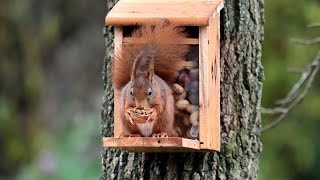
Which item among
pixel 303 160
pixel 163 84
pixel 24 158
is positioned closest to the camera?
pixel 163 84

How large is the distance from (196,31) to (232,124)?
40 centimetres

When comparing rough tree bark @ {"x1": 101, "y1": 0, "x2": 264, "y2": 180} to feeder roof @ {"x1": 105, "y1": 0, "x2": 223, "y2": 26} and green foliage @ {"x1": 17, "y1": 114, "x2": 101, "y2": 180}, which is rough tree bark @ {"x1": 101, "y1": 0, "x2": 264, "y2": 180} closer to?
feeder roof @ {"x1": 105, "y1": 0, "x2": 223, "y2": 26}

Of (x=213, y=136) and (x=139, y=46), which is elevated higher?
(x=139, y=46)

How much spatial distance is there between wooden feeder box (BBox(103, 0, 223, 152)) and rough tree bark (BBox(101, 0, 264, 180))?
0.44 ft

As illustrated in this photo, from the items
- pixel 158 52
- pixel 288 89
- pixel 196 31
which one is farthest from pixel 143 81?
pixel 288 89

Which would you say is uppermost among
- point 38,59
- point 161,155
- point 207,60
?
point 38,59

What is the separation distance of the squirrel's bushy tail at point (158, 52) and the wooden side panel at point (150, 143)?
22 cm

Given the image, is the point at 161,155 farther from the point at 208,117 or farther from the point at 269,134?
the point at 269,134

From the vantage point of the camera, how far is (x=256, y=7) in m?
4.08

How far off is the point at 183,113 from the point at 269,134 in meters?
4.46

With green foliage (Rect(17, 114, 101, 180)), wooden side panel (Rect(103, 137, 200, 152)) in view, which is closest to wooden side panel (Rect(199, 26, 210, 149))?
wooden side panel (Rect(103, 137, 200, 152))

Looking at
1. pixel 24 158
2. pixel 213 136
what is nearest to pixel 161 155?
pixel 213 136

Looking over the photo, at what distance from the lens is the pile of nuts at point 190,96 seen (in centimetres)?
374

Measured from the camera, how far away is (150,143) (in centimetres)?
356
